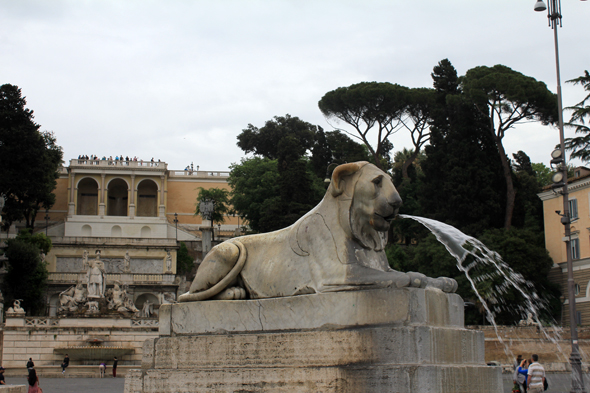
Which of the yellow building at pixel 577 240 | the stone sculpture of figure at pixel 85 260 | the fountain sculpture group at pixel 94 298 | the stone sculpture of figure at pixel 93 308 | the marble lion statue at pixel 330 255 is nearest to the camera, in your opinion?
the marble lion statue at pixel 330 255

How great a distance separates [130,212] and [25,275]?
91.4 ft

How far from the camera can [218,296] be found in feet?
22.1

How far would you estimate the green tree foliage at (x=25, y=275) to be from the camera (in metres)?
44.6

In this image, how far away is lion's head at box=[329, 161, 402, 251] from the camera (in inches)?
241

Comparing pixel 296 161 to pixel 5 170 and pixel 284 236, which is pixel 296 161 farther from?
pixel 284 236

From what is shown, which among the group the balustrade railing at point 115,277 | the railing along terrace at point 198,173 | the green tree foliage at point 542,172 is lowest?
the balustrade railing at point 115,277

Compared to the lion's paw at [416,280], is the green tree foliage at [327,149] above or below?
above

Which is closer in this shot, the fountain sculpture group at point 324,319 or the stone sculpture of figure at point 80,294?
the fountain sculpture group at point 324,319

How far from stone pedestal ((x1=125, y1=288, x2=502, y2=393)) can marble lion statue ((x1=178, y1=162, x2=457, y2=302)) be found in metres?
0.16

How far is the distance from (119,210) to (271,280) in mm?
71603

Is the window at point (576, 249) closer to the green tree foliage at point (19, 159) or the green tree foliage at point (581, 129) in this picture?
the green tree foliage at point (581, 129)

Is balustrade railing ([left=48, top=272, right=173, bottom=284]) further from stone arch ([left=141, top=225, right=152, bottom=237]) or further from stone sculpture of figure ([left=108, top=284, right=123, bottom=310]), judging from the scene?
stone arch ([left=141, top=225, right=152, bottom=237])

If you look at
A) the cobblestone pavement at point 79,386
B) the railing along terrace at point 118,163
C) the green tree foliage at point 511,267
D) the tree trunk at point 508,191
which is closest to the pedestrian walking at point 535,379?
the cobblestone pavement at point 79,386

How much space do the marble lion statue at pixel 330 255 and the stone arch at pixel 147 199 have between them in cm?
7022
